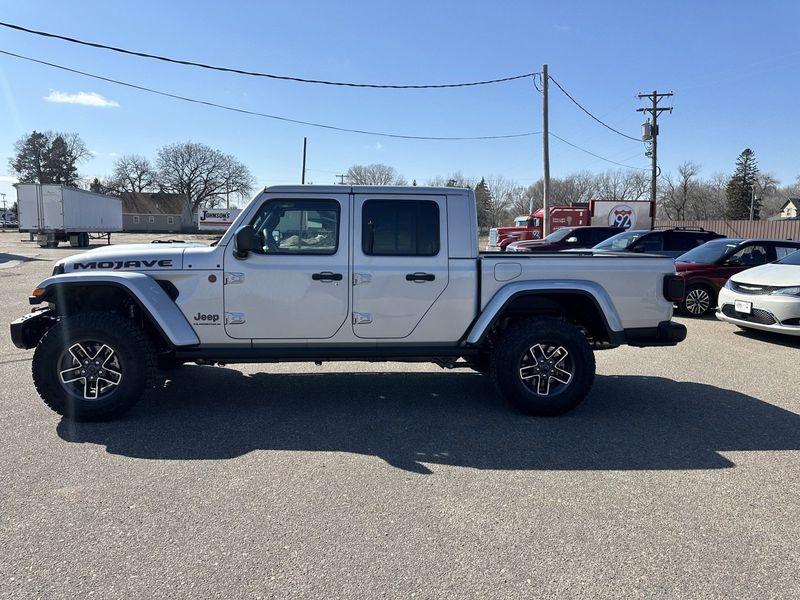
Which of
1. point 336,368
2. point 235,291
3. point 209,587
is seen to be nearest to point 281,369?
point 336,368

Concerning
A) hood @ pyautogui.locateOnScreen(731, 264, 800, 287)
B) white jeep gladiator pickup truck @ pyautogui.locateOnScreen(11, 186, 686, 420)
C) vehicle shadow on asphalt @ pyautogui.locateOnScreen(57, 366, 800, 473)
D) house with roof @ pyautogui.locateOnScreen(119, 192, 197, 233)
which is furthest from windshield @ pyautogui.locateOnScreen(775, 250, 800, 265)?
house with roof @ pyautogui.locateOnScreen(119, 192, 197, 233)

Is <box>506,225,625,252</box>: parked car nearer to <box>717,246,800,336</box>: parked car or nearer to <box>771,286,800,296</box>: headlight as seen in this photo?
<box>717,246,800,336</box>: parked car

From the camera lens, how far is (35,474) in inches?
150

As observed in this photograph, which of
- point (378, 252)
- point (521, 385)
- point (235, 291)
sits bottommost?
point (521, 385)

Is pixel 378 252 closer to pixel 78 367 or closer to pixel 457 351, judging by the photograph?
pixel 457 351

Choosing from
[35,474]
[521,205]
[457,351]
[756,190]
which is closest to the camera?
[35,474]

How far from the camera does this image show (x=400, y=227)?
5113 millimetres

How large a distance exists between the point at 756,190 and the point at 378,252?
9072cm

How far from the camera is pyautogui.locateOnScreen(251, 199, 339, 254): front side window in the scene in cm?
499

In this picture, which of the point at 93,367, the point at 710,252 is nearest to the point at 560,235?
the point at 710,252

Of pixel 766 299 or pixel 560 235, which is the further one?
pixel 560 235

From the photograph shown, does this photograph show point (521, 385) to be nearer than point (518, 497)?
No

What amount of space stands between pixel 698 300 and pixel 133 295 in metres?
10.1

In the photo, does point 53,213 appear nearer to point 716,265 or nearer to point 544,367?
point 716,265
